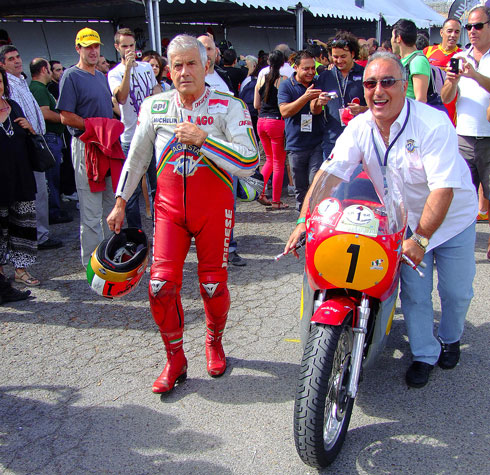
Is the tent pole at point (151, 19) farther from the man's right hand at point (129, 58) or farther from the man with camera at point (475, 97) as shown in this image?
the man with camera at point (475, 97)

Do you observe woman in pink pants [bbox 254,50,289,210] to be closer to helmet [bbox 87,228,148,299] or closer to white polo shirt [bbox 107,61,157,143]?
white polo shirt [bbox 107,61,157,143]

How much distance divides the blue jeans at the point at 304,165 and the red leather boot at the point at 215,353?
10.0ft

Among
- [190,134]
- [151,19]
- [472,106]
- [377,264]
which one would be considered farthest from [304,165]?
[151,19]

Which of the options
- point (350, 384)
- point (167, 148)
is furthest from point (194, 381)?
point (167, 148)

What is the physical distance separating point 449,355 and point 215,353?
4.67 ft

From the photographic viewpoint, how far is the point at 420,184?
9.60 feet

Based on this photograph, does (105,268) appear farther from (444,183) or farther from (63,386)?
(444,183)

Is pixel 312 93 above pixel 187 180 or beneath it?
above

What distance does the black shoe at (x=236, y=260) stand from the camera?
17.4ft

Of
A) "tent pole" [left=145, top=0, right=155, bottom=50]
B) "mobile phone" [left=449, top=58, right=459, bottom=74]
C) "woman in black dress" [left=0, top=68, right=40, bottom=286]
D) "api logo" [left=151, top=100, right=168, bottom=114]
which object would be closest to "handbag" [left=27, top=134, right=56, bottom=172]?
"woman in black dress" [left=0, top=68, right=40, bottom=286]

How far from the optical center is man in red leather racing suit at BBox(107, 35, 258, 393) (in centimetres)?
298

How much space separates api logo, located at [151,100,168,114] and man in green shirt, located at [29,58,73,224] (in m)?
4.18

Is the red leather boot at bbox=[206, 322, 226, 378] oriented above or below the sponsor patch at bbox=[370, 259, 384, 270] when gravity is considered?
below

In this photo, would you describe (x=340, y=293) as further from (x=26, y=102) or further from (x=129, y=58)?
(x=26, y=102)
